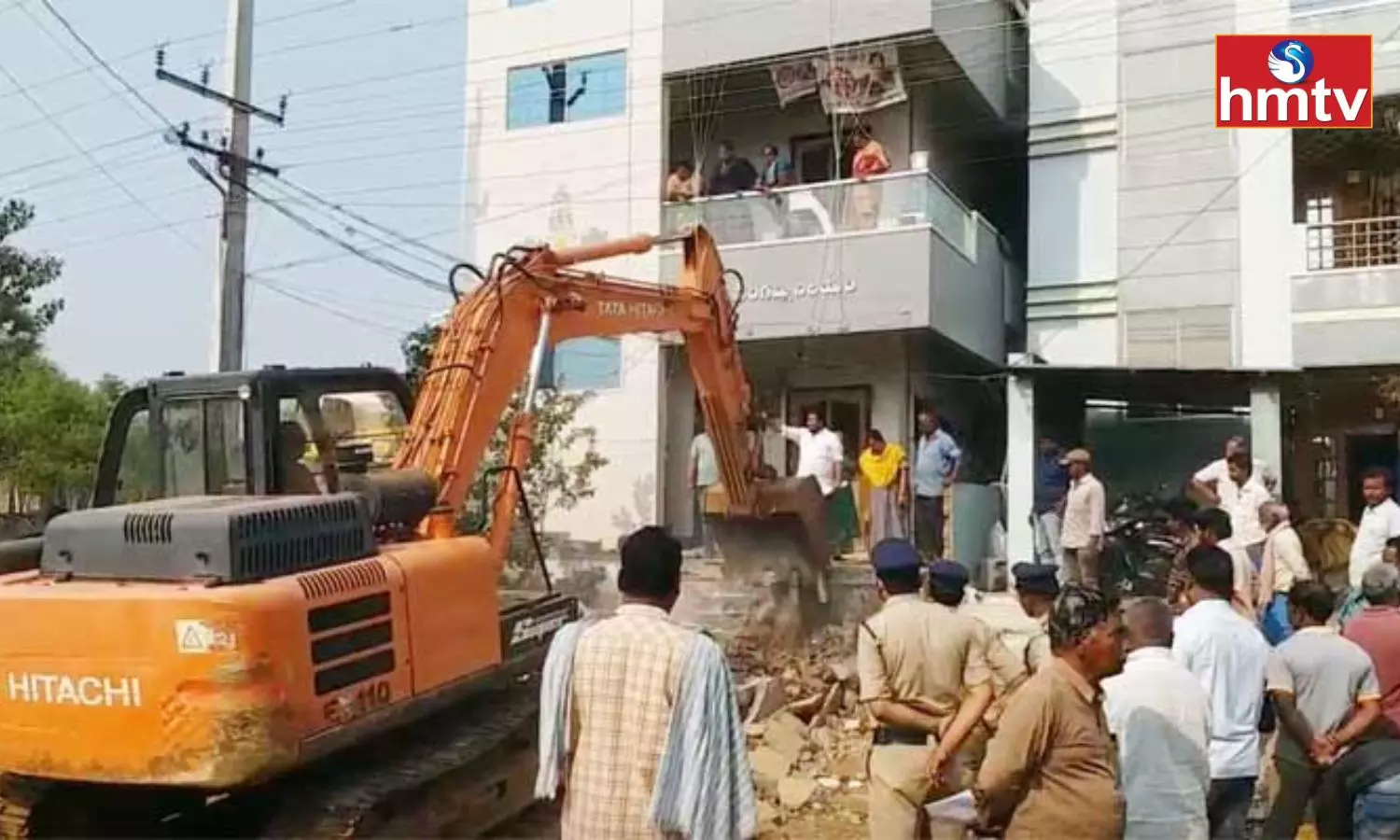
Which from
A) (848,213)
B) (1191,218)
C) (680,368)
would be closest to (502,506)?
(848,213)

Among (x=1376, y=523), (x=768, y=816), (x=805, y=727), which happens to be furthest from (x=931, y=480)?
(x=768, y=816)

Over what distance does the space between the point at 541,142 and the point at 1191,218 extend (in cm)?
864

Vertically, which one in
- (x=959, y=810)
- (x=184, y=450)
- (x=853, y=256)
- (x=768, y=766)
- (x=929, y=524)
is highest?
(x=853, y=256)

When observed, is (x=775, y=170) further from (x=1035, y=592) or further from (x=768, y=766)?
(x=1035, y=592)

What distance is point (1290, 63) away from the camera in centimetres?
1514

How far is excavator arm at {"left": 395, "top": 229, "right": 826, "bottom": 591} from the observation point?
732 centimetres

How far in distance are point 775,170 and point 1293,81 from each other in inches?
242

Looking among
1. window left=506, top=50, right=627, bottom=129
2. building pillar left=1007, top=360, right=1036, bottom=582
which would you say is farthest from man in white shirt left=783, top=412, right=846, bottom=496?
window left=506, top=50, right=627, bottom=129

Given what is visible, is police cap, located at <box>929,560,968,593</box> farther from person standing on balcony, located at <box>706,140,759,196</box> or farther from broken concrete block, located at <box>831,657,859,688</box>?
person standing on balcony, located at <box>706,140,759,196</box>

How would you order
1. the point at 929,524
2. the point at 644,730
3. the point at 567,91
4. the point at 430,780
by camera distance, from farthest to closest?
the point at 567,91 → the point at 929,524 → the point at 430,780 → the point at 644,730

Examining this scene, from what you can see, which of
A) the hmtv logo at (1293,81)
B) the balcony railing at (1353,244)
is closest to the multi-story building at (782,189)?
the hmtv logo at (1293,81)

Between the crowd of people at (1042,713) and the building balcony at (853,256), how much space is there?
24.8 ft

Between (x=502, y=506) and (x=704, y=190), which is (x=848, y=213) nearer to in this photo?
(x=704, y=190)

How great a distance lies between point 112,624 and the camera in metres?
5.27
